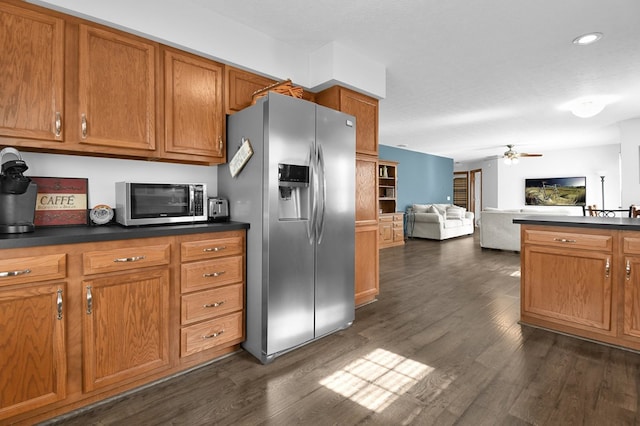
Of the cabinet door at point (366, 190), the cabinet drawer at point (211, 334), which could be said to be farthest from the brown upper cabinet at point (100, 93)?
the cabinet door at point (366, 190)

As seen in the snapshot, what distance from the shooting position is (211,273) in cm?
217

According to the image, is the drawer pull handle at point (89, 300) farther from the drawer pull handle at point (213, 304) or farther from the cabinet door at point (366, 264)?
the cabinet door at point (366, 264)

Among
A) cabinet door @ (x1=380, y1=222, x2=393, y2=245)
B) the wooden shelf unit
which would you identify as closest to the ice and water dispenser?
cabinet door @ (x1=380, y1=222, x2=393, y2=245)

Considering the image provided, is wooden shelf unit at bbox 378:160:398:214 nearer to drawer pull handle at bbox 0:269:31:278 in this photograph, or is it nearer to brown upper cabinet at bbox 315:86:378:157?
brown upper cabinet at bbox 315:86:378:157

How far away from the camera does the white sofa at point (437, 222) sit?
8.18 m

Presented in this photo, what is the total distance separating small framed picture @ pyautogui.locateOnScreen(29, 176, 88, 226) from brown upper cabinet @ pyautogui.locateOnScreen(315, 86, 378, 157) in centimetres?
218

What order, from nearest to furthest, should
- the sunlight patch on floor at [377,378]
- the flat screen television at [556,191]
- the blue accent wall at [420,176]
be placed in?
the sunlight patch on floor at [377,378]
the blue accent wall at [420,176]
the flat screen television at [556,191]

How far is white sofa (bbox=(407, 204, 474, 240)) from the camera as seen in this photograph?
818 cm

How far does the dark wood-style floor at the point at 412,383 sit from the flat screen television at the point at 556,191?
8.11m

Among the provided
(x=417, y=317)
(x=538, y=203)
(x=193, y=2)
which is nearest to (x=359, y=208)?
(x=417, y=317)

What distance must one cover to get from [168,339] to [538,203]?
10.8 metres

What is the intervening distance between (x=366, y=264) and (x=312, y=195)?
1305 mm

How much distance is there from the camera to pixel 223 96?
260cm

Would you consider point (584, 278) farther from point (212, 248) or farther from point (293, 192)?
point (212, 248)
